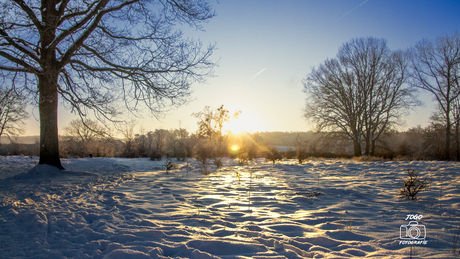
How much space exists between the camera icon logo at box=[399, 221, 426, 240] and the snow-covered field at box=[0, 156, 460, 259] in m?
0.02

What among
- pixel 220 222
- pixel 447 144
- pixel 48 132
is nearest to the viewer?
pixel 220 222

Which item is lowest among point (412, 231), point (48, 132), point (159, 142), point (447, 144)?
point (412, 231)

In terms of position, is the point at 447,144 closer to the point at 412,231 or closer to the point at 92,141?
the point at 412,231

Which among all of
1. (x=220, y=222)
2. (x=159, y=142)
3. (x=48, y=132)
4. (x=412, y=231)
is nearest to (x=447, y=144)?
(x=412, y=231)

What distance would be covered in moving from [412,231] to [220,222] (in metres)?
2.42

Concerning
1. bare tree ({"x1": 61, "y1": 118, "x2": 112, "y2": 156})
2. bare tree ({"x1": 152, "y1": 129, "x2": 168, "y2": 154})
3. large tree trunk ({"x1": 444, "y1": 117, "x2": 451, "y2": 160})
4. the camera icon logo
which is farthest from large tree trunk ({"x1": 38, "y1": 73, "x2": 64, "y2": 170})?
large tree trunk ({"x1": 444, "y1": 117, "x2": 451, "y2": 160})

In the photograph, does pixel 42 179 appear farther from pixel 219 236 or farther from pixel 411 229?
pixel 411 229

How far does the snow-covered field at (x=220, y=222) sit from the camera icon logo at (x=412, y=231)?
0.05ft

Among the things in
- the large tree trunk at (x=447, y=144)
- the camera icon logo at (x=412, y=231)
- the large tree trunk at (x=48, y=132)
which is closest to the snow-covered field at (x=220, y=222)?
the camera icon logo at (x=412, y=231)

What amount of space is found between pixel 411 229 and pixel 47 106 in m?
9.32

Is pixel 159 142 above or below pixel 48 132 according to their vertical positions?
below

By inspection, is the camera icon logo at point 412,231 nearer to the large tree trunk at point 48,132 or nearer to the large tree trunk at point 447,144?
the large tree trunk at point 48,132

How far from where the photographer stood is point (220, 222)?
3.04m

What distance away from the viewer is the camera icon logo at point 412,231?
2.53 metres
